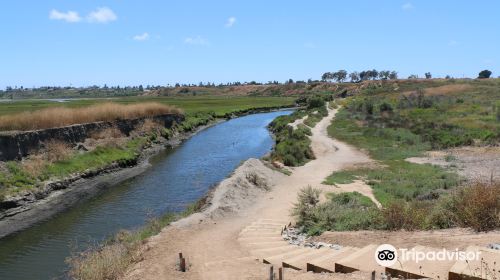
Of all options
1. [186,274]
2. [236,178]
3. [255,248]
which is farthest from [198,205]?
[186,274]

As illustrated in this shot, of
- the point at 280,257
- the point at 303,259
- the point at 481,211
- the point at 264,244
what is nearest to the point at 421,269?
the point at 303,259

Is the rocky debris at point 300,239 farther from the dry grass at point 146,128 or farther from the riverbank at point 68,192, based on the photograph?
the dry grass at point 146,128

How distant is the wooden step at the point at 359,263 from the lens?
11.3 metres

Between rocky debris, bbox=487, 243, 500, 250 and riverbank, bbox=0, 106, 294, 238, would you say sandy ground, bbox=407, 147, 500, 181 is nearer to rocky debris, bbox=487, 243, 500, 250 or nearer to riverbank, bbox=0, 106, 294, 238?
rocky debris, bbox=487, 243, 500, 250

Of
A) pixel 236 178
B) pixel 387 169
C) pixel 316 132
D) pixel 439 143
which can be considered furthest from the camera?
pixel 316 132

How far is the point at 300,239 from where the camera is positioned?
18.1 metres

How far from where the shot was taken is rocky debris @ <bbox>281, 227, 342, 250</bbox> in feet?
52.5

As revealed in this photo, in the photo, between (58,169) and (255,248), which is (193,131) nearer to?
(58,169)

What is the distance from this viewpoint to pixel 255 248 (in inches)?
656

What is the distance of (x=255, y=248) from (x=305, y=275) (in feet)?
17.0

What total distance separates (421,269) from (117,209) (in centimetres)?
2262

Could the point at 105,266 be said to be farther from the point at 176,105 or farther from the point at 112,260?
the point at 176,105

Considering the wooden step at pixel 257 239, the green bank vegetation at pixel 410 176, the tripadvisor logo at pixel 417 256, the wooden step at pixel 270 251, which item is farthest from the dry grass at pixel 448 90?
the tripadvisor logo at pixel 417 256

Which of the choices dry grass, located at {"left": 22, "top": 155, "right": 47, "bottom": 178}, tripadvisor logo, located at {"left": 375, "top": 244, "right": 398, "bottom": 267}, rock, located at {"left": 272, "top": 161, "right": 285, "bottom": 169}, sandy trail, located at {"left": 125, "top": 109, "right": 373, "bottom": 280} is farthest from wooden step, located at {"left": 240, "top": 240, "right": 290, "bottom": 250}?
dry grass, located at {"left": 22, "top": 155, "right": 47, "bottom": 178}
